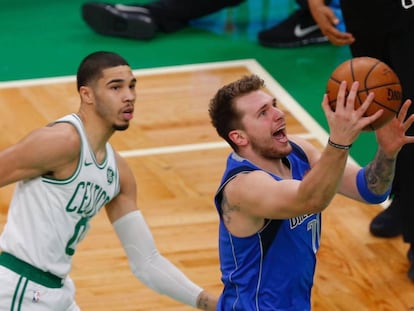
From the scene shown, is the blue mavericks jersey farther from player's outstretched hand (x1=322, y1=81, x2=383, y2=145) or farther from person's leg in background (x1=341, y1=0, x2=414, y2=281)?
person's leg in background (x1=341, y1=0, x2=414, y2=281)

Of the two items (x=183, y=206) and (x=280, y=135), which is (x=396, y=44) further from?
(x=183, y=206)

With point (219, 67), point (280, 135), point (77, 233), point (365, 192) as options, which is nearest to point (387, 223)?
point (365, 192)

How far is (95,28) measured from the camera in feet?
33.8

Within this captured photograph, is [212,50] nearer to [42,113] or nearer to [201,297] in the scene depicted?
[42,113]

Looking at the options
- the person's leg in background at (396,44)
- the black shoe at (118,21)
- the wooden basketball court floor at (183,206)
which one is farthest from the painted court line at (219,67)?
the person's leg in background at (396,44)

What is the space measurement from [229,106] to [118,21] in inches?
226

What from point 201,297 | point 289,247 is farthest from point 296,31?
point 289,247

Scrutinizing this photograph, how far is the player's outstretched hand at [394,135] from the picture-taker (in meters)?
4.49

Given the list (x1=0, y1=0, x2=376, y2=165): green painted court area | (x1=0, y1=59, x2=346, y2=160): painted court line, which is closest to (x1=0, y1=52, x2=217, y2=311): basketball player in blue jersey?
(x1=0, y1=59, x2=346, y2=160): painted court line

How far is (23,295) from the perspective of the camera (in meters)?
4.80

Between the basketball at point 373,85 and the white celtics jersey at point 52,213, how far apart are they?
1173 millimetres

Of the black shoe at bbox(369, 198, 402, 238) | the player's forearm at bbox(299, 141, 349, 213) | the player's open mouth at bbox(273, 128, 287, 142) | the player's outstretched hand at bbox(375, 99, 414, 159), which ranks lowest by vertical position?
the black shoe at bbox(369, 198, 402, 238)

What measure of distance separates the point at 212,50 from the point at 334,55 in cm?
109

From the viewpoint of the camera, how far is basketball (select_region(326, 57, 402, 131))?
418cm
